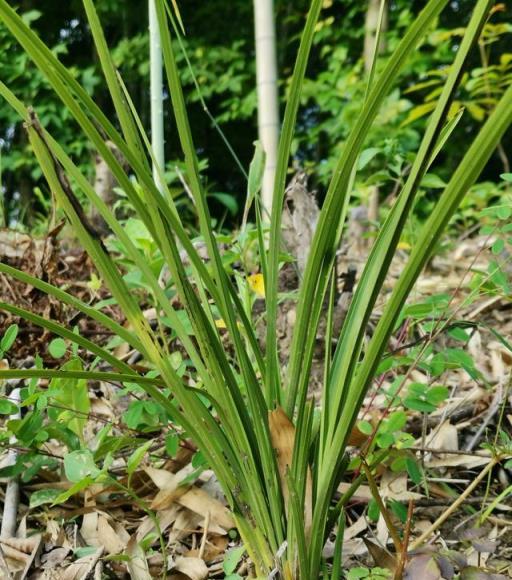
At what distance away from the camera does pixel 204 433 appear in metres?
0.51

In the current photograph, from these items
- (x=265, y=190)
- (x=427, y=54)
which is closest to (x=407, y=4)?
(x=427, y=54)

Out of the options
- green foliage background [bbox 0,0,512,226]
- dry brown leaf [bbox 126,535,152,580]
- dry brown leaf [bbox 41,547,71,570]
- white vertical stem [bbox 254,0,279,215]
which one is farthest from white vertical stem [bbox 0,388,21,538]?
green foliage background [bbox 0,0,512,226]

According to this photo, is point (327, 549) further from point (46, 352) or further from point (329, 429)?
point (46, 352)

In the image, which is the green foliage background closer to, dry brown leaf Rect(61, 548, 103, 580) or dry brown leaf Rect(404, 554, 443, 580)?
dry brown leaf Rect(61, 548, 103, 580)

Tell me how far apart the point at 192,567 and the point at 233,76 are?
4403 millimetres

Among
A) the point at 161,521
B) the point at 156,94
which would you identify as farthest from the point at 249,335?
the point at 156,94

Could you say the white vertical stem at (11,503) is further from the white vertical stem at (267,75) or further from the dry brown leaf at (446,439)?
the white vertical stem at (267,75)

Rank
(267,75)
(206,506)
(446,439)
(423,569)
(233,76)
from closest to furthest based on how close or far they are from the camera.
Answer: (423,569), (206,506), (446,439), (267,75), (233,76)

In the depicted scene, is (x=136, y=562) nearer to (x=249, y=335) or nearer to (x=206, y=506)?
(x=206, y=506)

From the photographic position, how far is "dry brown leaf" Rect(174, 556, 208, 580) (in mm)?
616

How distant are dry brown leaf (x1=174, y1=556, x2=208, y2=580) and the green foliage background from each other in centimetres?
207

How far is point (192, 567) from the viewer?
2.05 ft

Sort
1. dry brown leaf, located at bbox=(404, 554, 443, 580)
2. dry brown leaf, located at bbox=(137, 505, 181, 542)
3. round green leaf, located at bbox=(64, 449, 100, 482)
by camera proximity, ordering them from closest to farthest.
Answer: dry brown leaf, located at bbox=(404, 554, 443, 580), round green leaf, located at bbox=(64, 449, 100, 482), dry brown leaf, located at bbox=(137, 505, 181, 542)

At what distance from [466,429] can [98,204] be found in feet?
2.14
